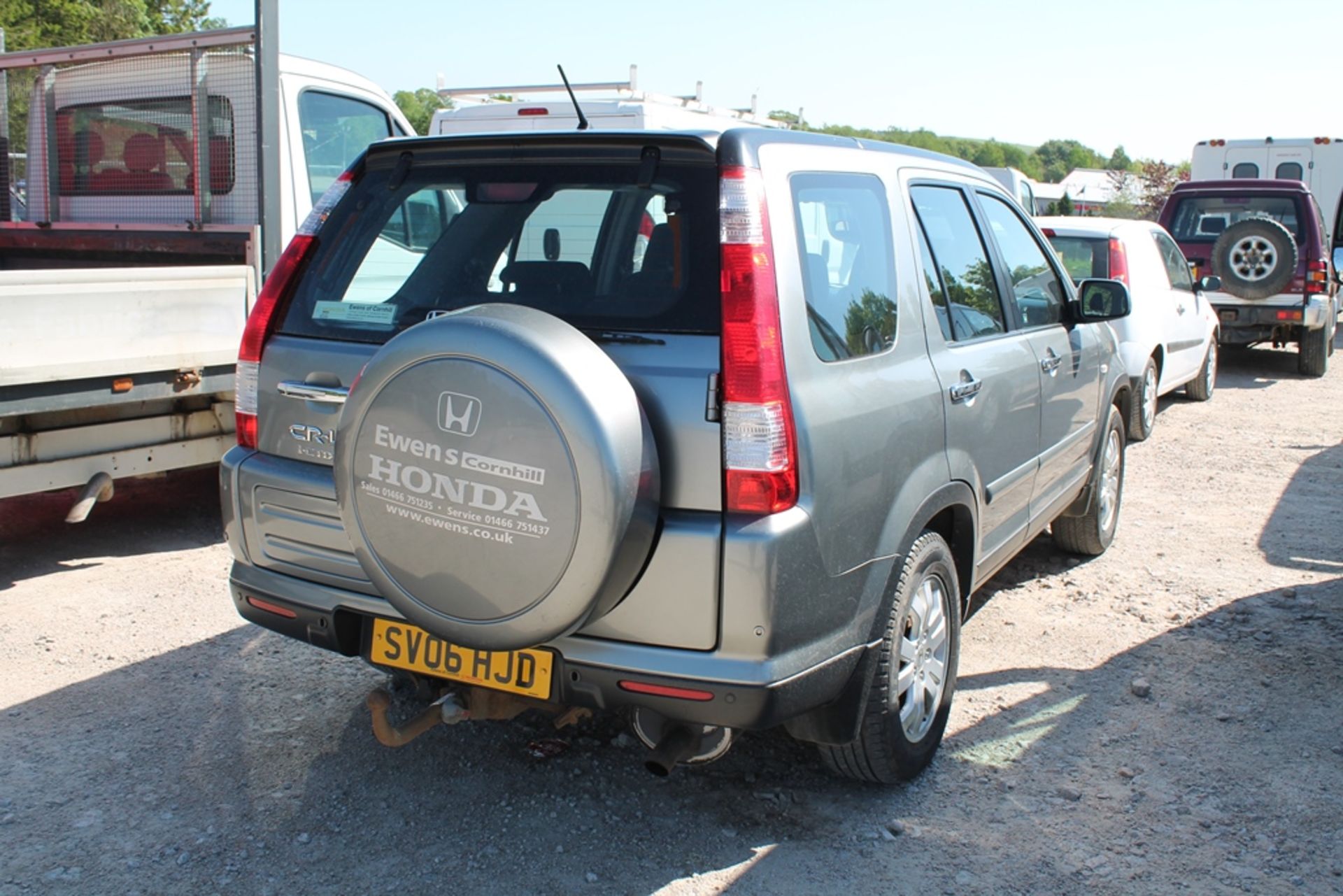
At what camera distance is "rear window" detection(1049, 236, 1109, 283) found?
8719 mm

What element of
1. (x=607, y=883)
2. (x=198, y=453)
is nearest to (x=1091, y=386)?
(x=607, y=883)

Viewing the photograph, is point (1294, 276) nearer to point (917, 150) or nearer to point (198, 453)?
point (917, 150)

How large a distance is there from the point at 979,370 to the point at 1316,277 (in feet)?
33.0

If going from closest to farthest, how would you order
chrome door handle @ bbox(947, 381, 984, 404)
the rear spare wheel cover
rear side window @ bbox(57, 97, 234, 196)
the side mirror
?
the rear spare wheel cover, chrome door handle @ bbox(947, 381, 984, 404), the side mirror, rear side window @ bbox(57, 97, 234, 196)

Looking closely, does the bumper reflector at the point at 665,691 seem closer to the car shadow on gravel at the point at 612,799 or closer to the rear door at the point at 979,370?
the car shadow on gravel at the point at 612,799

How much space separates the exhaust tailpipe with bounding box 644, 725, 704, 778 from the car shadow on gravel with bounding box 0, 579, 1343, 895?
36 cm

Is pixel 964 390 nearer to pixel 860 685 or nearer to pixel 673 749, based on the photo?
pixel 860 685

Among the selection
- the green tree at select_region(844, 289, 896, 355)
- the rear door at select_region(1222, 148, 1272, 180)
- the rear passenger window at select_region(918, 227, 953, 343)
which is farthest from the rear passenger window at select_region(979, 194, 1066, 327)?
the rear door at select_region(1222, 148, 1272, 180)

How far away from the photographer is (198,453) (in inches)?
227

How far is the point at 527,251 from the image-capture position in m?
3.22

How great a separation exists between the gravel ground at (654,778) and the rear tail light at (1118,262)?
3753 mm

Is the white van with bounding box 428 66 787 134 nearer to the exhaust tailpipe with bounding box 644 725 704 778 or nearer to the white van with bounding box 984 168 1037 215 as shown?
the exhaust tailpipe with bounding box 644 725 704 778

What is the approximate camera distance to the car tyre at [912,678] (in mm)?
3264

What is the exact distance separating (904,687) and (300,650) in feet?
7.63
